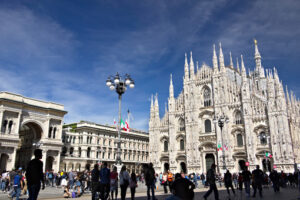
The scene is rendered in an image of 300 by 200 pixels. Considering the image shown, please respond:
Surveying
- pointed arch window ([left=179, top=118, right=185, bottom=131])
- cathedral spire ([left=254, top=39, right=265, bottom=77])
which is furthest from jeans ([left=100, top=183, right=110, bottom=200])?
cathedral spire ([left=254, top=39, right=265, bottom=77])

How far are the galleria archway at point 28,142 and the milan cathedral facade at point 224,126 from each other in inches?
844

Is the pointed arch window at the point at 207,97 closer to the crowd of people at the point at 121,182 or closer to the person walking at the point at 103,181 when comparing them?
the crowd of people at the point at 121,182

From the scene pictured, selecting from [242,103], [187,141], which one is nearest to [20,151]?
[187,141]

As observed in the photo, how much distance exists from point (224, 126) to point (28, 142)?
3377 centimetres

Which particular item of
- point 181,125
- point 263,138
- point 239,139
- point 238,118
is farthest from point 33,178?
point 181,125

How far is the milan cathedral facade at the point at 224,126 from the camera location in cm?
3947

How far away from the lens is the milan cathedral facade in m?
39.5

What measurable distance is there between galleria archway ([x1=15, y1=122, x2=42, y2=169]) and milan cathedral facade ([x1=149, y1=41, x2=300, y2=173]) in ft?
70.3

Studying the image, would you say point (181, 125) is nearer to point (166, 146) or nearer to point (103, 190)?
point (166, 146)

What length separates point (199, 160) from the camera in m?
46.0

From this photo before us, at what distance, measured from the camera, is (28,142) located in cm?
4634

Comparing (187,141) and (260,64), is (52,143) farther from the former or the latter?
(260,64)

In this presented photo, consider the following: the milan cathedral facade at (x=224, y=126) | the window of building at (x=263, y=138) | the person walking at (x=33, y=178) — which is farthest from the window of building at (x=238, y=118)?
the person walking at (x=33, y=178)

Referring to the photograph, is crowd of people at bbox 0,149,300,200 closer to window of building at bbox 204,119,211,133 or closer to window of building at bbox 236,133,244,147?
window of building at bbox 236,133,244,147
